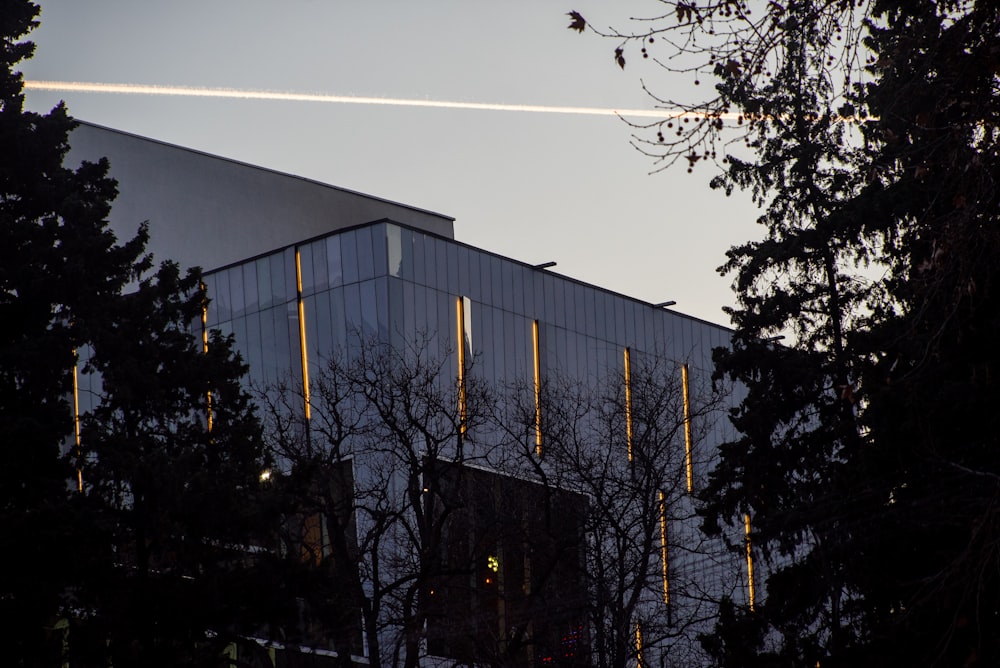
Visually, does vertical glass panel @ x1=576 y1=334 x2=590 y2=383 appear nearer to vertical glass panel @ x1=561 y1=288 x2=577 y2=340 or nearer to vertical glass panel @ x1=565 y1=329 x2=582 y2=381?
vertical glass panel @ x1=565 y1=329 x2=582 y2=381

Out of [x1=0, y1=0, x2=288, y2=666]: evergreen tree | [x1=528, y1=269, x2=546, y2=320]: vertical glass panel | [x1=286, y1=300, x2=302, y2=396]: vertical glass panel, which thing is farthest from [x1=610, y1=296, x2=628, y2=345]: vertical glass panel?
[x1=0, y1=0, x2=288, y2=666]: evergreen tree

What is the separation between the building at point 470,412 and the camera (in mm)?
26547

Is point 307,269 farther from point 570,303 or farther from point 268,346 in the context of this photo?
point 570,303

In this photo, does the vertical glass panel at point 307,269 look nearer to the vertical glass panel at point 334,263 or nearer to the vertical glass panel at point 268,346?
the vertical glass panel at point 334,263

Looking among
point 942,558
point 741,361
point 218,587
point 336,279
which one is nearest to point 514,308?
point 336,279

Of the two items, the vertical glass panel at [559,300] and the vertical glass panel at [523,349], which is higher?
the vertical glass panel at [559,300]

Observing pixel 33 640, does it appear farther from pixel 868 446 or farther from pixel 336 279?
pixel 336 279

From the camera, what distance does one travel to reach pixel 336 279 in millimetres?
43688

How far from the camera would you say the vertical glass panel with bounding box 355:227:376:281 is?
141 ft

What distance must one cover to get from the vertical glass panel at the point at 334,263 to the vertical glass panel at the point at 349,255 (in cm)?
13

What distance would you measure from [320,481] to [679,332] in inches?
1103

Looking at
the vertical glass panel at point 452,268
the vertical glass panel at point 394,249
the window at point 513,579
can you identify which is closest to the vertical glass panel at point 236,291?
the vertical glass panel at point 394,249

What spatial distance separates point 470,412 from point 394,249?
9.90 meters

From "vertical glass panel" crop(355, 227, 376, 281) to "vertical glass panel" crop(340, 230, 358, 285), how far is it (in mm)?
147
